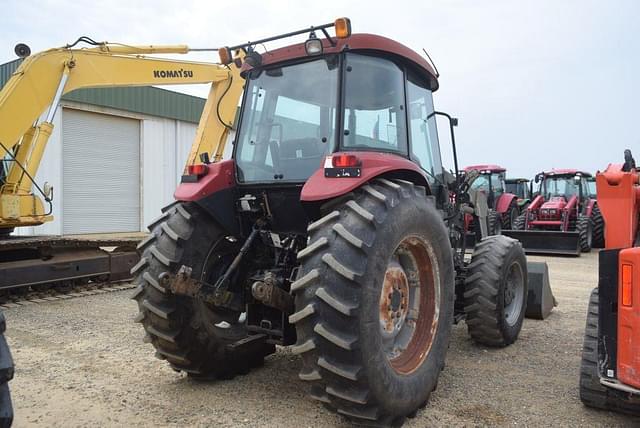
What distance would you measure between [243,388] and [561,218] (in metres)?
14.1

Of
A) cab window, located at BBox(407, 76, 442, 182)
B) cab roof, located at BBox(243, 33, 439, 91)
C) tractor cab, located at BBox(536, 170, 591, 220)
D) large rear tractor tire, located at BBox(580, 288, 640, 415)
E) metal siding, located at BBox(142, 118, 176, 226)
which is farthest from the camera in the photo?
metal siding, located at BBox(142, 118, 176, 226)

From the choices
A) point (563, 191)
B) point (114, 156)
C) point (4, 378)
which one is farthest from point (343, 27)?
point (563, 191)

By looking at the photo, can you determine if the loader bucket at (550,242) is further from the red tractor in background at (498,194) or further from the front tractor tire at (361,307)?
the front tractor tire at (361,307)

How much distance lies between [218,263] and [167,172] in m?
14.3

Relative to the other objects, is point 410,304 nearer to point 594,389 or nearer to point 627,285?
point 594,389

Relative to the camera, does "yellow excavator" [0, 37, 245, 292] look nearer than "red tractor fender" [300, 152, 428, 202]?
No

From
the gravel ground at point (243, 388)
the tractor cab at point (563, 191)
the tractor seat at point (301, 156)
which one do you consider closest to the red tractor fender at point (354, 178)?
the tractor seat at point (301, 156)

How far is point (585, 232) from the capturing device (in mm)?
14930

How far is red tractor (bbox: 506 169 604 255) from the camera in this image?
1419 cm

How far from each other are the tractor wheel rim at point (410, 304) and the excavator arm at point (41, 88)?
421 cm

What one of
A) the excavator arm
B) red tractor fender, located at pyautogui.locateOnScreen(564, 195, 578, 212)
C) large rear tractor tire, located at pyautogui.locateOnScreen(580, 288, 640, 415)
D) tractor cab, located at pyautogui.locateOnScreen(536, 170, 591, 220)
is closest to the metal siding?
the excavator arm

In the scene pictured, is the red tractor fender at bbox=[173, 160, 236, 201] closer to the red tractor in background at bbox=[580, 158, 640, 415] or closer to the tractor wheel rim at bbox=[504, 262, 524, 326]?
the red tractor in background at bbox=[580, 158, 640, 415]

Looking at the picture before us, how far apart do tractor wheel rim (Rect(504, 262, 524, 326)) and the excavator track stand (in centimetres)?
623

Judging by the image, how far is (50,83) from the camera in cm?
803
